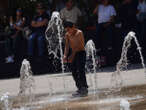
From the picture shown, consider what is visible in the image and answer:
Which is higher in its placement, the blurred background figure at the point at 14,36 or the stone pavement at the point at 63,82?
the blurred background figure at the point at 14,36

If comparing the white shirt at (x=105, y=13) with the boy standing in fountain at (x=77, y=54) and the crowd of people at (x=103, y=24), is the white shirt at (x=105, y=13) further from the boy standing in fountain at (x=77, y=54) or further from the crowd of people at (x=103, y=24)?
the boy standing in fountain at (x=77, y=54)

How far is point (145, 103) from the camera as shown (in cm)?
804

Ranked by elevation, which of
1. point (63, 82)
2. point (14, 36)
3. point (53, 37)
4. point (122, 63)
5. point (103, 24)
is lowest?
point (63, 82)

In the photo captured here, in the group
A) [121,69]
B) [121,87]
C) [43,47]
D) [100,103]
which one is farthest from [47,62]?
[100,103]

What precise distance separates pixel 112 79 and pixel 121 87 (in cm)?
133

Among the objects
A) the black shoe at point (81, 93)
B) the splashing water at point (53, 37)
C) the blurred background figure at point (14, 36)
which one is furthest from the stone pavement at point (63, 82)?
the blurred background figure at point (14, 36)

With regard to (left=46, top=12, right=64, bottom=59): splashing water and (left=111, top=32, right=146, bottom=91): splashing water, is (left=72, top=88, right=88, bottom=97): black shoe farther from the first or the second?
(left=46, top=12, right=64, bottom=59): splashing water

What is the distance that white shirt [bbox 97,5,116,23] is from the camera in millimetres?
14548

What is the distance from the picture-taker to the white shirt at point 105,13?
47.7 feet

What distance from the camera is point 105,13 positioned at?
14586 millimetres

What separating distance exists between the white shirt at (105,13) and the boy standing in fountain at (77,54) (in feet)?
15.0

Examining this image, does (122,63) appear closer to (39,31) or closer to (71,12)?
(71,12)

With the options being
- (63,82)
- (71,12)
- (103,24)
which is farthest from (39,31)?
(63,82)

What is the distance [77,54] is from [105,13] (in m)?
4.68
